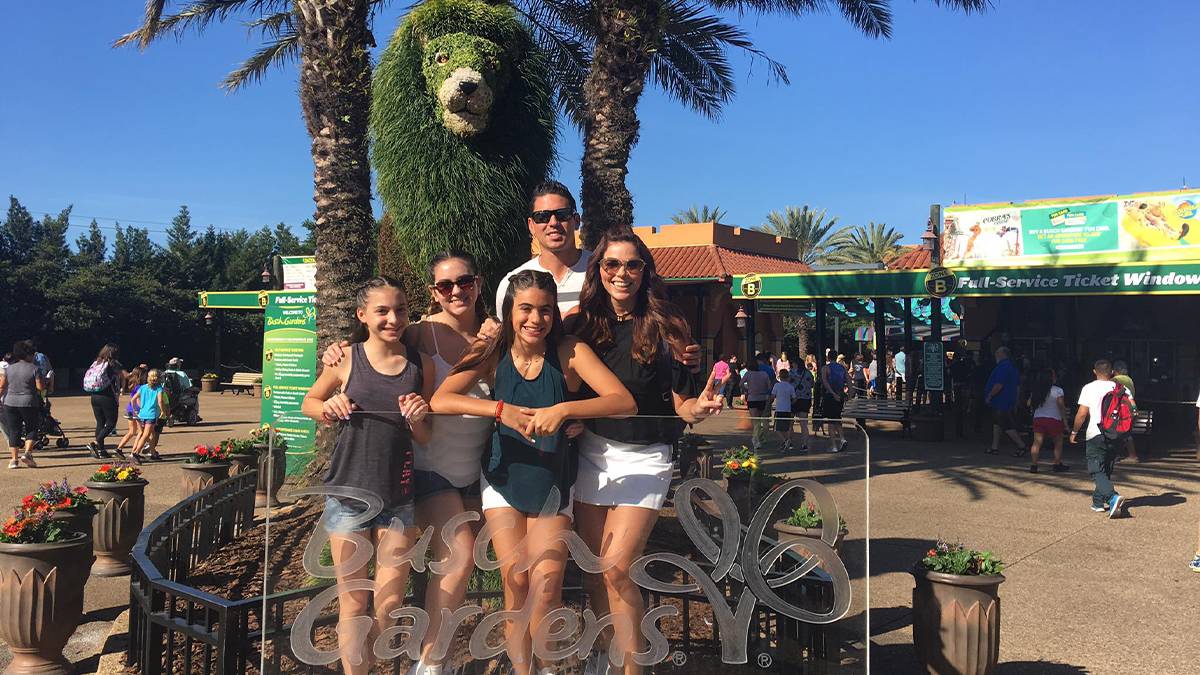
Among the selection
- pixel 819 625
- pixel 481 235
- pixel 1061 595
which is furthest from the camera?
pixel 1061 595

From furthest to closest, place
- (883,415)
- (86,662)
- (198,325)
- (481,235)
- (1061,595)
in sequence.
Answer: (198,325), (883,415), (1061,595), (481,235), (86,662)

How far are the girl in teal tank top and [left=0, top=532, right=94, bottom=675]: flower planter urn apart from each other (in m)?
2.83

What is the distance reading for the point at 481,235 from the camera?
5328 millimetres

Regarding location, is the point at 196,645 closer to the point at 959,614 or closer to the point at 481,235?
the point at 481,235

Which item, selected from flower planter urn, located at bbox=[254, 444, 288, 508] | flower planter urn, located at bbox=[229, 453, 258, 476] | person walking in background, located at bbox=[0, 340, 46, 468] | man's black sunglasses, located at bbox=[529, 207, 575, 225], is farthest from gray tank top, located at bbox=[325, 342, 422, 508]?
person walking in background, located at bbox=[0, 340, 46, 468]

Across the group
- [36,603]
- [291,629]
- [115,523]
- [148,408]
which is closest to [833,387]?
[115,523]

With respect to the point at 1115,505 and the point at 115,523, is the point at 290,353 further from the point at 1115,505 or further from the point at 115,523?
the point at 1115,505

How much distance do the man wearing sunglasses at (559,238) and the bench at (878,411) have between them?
12240 millimetres

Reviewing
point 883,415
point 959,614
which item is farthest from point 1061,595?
point 883,415

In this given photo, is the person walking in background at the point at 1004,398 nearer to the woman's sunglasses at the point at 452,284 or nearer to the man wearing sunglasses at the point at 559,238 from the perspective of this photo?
the man wearing sunglasses at the point at 559,238

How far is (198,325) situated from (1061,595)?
35.9m

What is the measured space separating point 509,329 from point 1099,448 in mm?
7534

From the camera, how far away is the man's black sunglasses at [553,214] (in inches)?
153

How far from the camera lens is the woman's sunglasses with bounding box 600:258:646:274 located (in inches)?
127
